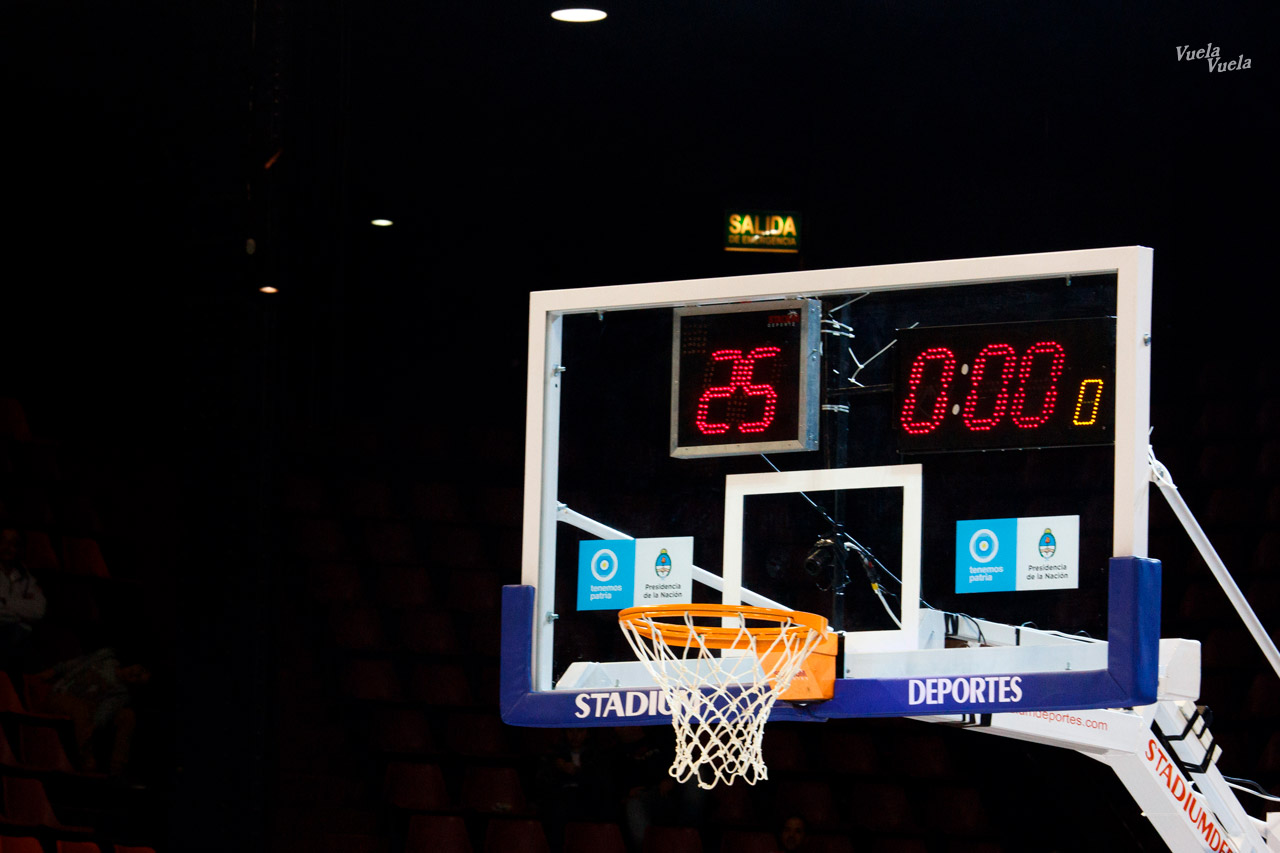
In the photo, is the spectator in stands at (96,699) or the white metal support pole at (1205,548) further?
the spectator in stands at (96,699)

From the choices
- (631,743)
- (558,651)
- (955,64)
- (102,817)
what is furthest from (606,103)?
(558,651)

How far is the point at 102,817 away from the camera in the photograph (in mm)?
8008

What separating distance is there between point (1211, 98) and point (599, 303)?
5178 millimetres


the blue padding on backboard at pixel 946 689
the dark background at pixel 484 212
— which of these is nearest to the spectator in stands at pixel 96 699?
the dark background at pixel 484 212

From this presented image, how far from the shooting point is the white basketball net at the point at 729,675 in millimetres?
4234

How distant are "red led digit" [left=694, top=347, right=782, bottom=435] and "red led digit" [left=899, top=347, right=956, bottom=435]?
Answer: 1.17ft

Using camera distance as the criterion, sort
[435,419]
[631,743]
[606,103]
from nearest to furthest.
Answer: [631,743]
[606,103]
[435,419]

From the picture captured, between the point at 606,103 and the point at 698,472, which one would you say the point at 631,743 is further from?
the point at 698,472

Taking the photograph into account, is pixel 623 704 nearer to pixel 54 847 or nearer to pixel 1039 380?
pixel 1039 380

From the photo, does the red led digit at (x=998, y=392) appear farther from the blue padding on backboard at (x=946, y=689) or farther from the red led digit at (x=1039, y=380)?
the blue padding on backboard at (x=946, y=689)

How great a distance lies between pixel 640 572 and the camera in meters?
4.64

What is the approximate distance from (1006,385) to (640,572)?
1.13 metres

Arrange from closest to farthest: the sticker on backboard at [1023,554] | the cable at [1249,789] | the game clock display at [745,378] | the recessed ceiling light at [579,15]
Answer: the sticker on backboard at [1023,554] → the game clock display at [745,378] → the cable at [1249,789] → the recessed ceiling light at [579,15]

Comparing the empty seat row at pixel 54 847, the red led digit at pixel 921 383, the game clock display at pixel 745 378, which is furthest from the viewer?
the empty seat row at pixel 54 847
